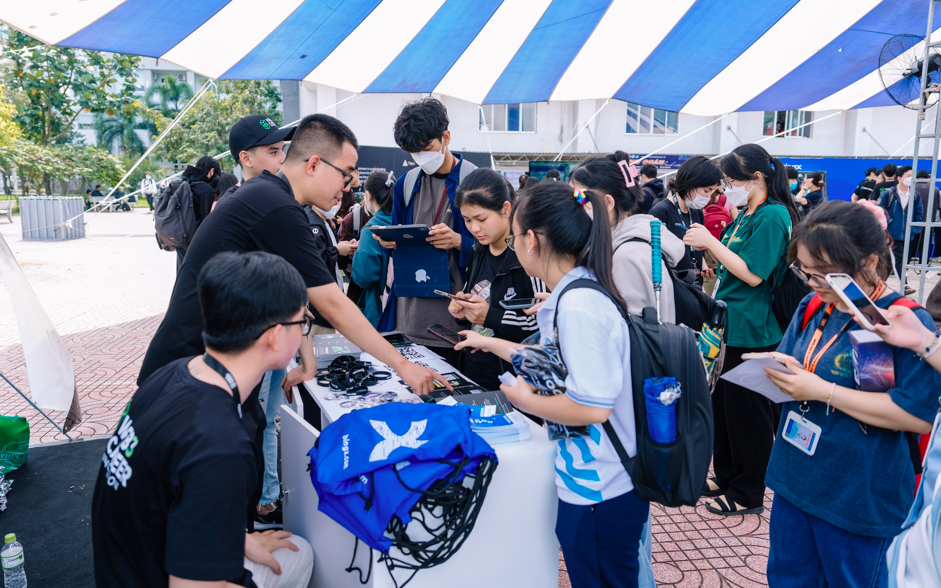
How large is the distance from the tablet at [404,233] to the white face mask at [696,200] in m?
2.67

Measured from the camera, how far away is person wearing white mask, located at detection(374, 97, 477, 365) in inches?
128

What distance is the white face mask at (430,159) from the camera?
131 inches

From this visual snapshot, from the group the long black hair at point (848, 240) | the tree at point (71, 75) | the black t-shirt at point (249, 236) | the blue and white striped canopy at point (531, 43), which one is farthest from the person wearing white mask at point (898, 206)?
the tree at point (71, 75)

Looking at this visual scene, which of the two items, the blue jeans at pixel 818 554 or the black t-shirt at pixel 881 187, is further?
the black t-shirt at pixel 881 187

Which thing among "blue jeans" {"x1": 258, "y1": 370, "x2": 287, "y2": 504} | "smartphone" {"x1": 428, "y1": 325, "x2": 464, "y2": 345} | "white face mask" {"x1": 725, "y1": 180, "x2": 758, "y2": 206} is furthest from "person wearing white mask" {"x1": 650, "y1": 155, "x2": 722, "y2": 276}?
"blue jeans" {"x1": 258, "y1": 370, "x2": 287, "y2": 504}

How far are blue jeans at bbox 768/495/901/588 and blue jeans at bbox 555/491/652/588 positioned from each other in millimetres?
487

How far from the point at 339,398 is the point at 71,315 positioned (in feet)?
25.1

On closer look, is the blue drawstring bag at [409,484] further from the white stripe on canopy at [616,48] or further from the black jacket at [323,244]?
the white stripe on canopy at [616,48]

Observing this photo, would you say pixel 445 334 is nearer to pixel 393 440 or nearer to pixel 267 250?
pixel 267 250

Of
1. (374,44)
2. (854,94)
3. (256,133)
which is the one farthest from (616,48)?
(256,133)

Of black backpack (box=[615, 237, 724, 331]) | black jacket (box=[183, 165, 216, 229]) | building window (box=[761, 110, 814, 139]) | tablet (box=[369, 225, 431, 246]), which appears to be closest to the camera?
black backpack (box=[615, 237, 724, 331])

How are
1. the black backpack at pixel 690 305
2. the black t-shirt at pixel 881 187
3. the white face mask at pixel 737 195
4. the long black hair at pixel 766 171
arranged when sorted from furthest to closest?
1. the black t-shirt at pixel 881 187
2. the white face mask at pixel 737 195
3. the long black hair at pixel 766 171
4. the black backpack at pixel 690 305

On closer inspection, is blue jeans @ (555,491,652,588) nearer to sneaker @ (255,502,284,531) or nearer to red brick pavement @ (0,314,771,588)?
red brick pavement @ (0,314,771,588)

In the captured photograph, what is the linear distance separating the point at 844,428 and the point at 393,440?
1.32m
